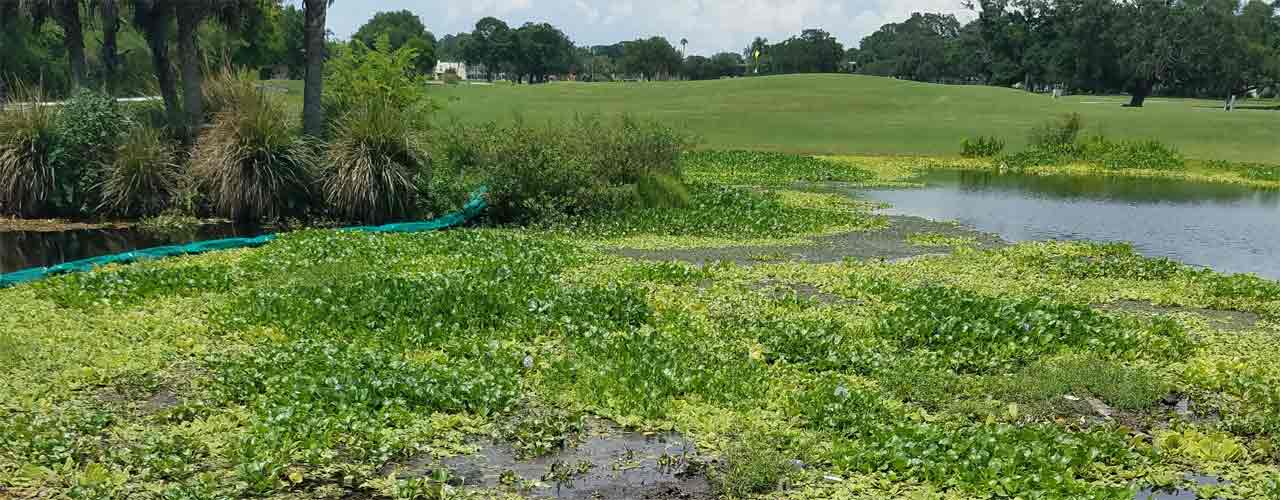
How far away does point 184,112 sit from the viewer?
62.4ft

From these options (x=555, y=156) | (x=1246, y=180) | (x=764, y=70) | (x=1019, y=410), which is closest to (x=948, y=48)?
(x=764, y=70)

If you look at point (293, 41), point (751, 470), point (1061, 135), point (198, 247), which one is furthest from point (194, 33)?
point (293, 41)

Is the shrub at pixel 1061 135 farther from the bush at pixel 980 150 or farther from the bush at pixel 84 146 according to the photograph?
the bush at pixel 84 146

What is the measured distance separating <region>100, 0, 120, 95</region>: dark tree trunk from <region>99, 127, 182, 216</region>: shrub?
7989 mm

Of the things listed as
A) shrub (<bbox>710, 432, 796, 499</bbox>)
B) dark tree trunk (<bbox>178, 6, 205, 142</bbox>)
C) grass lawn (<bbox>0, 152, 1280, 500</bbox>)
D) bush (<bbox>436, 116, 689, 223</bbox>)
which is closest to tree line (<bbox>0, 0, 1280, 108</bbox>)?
dark tree trunk (<bbox>178, 6, 205, 142</bbox>)

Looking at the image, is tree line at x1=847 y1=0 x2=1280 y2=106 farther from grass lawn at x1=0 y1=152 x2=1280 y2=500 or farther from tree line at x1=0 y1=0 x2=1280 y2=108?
grass lawn at x1=0 y1=152 x2=1280 y2=500

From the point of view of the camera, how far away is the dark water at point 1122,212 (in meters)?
17.0

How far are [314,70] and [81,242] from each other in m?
5.52

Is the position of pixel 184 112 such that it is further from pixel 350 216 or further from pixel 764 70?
pixel 764 70

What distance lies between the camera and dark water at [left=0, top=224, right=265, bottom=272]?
1416cm

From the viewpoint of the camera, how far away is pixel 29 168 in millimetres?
17438

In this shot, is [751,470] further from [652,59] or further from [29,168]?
[652,59]

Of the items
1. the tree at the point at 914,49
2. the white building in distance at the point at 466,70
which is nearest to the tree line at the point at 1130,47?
the tree at the point at 914,49

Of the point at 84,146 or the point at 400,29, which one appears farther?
the point at 400,29
